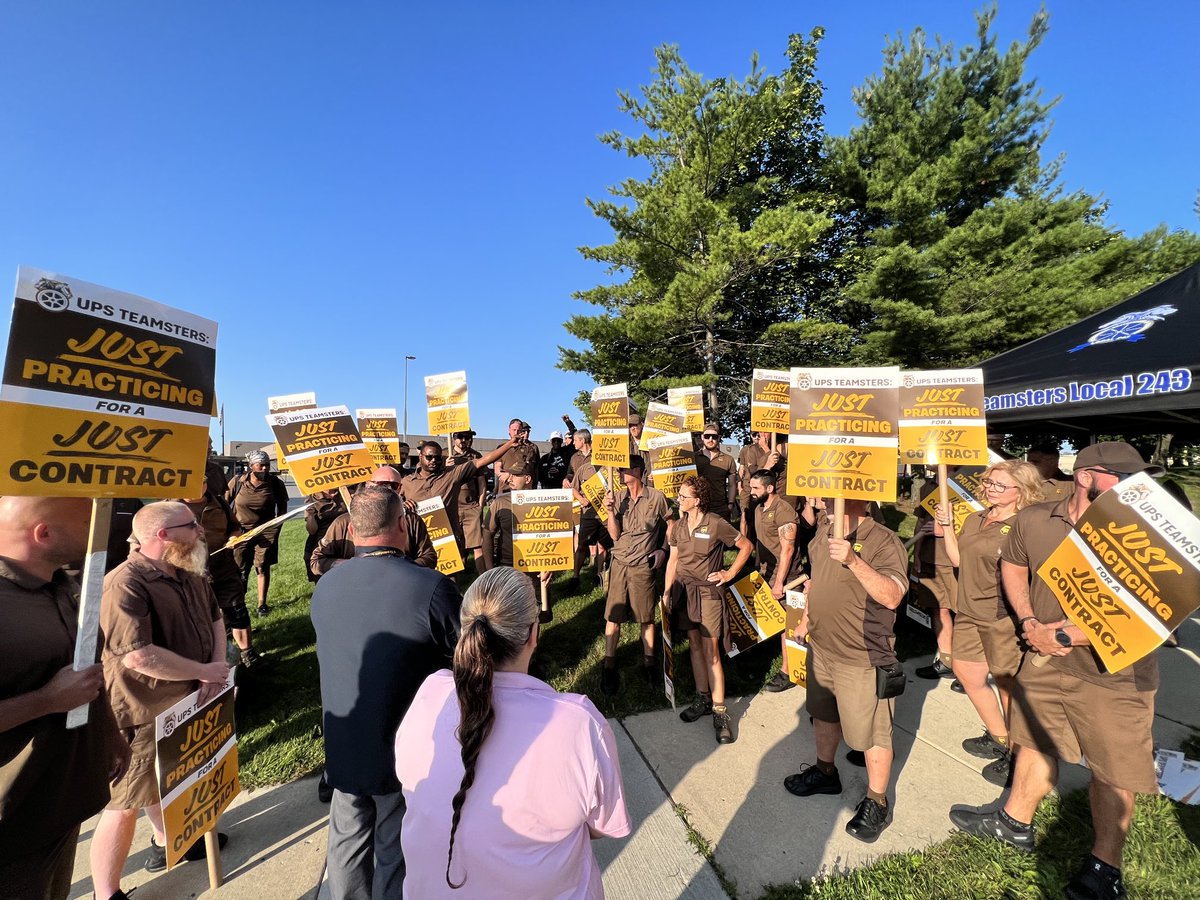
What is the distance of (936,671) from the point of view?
541cm

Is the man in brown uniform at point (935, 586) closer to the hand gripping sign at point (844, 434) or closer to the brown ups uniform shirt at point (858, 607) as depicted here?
the brown ups uniform shirt at point (858, 607)

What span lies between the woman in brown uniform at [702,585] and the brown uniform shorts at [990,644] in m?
1.76

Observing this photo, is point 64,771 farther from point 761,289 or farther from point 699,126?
point 761,289


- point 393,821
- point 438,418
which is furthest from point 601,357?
point 393,821

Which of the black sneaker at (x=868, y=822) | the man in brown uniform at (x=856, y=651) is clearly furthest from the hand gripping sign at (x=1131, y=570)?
the black sneaker at (x=868, y=822)

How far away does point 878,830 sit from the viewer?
10.4ft

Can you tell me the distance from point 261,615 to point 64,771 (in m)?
6.74

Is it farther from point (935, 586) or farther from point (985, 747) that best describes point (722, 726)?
point (935, 586)

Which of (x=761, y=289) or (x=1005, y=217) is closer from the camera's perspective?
(x=1005, y=217)


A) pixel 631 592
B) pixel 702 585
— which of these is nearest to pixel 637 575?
pixel 631 592

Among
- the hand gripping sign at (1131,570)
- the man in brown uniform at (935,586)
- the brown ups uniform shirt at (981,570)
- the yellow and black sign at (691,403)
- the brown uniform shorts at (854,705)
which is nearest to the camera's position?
the hand gripping sign at (1131,570)

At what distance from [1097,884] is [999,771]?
3.95 ft

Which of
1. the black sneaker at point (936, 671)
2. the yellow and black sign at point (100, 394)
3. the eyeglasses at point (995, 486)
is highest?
the yellow and black sign at point (100, 394)

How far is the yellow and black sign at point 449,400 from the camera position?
7.65 m
